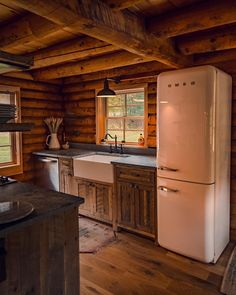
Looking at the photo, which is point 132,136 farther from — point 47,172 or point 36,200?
point 36,200

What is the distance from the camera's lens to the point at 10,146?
158 inches

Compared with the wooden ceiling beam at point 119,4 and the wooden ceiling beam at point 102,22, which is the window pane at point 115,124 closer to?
the wooden ceiling beam at point 102,22

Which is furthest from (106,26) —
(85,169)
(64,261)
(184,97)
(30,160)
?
(30,160)

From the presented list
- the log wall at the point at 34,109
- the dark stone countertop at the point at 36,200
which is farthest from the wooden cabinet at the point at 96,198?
the dark stone countertop at the point at 36,200

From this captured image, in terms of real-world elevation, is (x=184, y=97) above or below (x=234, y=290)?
above

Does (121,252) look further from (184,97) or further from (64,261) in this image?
(184,97)

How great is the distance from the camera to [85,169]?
3494 millimetres

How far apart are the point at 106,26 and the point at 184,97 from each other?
45.6 inches

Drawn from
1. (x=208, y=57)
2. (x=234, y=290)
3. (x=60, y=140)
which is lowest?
(x=234, y=290)

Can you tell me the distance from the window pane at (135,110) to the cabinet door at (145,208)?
4.31ft

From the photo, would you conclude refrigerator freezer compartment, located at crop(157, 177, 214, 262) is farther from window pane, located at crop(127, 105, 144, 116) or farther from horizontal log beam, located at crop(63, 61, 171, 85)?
horizontal log beam, located at crop(63, 61, 171, 85)

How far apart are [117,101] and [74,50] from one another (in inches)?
61.9

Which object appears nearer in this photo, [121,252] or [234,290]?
[234,290]

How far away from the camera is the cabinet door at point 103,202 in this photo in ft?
10.9
